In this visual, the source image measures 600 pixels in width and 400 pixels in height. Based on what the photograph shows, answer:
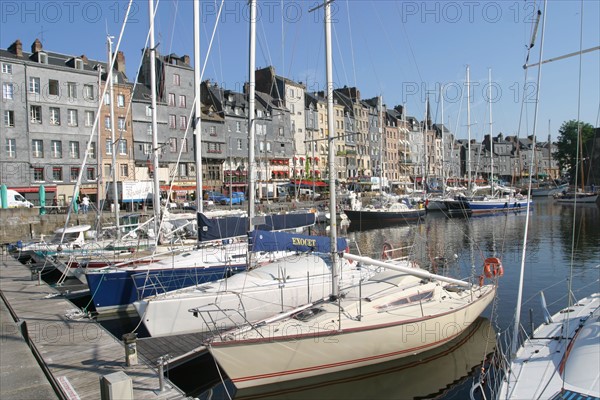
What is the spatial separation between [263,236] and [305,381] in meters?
5.34

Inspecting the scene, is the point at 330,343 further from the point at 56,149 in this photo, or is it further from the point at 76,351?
the point at 56,149

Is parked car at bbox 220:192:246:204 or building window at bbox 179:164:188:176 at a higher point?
building window at bbox 179:164:188:176

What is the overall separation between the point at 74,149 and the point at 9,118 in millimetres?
6944

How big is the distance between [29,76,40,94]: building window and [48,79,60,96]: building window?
3.71ft

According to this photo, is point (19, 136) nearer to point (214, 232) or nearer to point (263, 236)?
point (214, 232)

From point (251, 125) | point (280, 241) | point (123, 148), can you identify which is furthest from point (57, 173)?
point (280, 241)

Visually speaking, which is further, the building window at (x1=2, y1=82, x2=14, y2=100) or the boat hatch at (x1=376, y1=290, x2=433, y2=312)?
the building window at (x1=2, y1=82, x2=14, y2=100)

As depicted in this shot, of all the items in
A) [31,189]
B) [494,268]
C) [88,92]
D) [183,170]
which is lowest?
[494,268]

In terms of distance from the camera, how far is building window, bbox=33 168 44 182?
50.3 m

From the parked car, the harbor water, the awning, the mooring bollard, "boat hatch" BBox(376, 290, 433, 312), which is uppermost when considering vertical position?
the awning

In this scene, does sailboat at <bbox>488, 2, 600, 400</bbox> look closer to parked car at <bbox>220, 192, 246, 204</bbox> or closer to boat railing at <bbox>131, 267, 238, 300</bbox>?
boat railing at <bbox>131, 267, 238, 300</bbox>

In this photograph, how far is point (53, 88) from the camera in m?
51.1

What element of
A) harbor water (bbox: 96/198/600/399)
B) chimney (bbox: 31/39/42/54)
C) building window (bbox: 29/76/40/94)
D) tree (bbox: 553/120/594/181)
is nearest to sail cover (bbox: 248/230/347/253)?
harbor water (bbox: 96/198/600/399)

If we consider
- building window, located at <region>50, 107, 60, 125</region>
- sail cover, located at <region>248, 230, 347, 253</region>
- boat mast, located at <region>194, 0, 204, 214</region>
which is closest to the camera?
sail cover, located at <region>248, 230, 347, 253</region>
